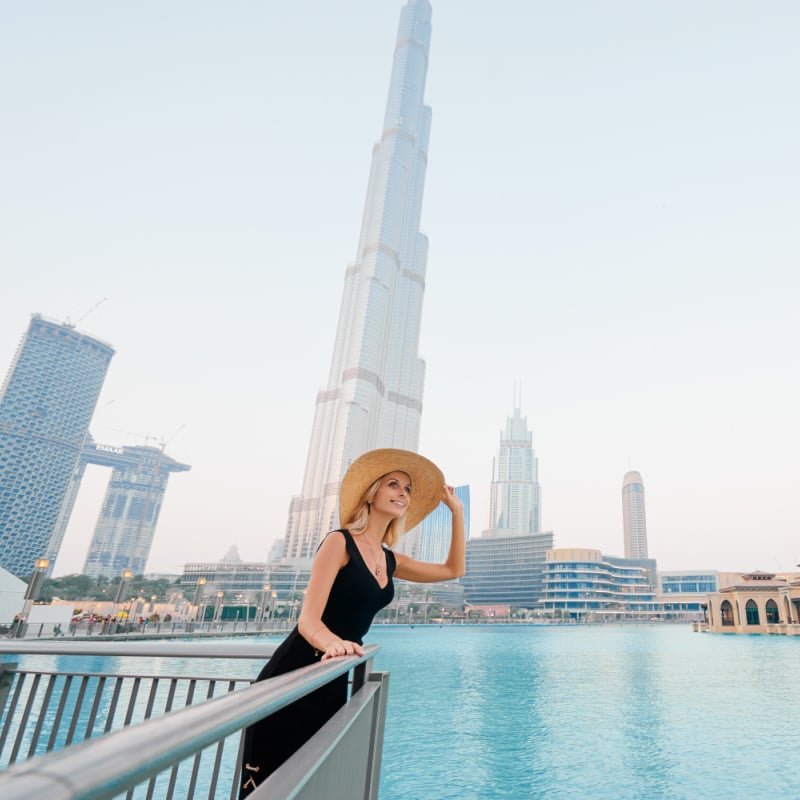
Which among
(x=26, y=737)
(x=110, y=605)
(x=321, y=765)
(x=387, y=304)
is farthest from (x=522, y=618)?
(x=321, y=765)

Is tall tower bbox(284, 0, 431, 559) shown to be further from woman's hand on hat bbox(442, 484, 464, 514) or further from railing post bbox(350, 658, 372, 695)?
railing post bbox(350, 658, 372, 695)

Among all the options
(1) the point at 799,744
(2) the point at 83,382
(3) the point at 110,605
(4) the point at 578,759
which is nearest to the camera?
(4) the point at 578,759

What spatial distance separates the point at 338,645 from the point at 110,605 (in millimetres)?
79459

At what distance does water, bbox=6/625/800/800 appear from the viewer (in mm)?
9400

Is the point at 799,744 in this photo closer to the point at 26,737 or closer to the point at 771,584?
the point at 26,737

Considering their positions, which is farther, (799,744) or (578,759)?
(799,744)

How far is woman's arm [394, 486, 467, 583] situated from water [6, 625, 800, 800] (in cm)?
434

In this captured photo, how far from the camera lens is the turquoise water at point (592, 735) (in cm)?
941

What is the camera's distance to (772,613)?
60.0 meters

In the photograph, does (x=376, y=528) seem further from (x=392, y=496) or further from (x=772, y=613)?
(x=772, y=613)

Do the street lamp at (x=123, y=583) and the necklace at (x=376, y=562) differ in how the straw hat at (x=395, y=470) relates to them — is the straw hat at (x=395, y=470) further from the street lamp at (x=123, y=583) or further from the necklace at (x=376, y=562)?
the street lamp at (x=123, y=583)

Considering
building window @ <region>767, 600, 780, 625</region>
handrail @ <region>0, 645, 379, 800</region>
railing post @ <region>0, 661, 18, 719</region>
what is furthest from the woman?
building window @ <region>767, 600, 780, 625</region>

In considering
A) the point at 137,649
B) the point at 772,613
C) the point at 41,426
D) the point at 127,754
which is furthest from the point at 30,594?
the point at 41,426

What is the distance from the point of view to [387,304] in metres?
181
